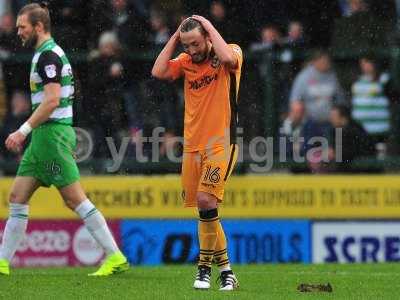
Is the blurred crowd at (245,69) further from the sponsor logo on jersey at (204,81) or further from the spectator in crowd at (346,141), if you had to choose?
the sponsor logo on jersey at (204,81)

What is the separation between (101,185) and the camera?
565 inches

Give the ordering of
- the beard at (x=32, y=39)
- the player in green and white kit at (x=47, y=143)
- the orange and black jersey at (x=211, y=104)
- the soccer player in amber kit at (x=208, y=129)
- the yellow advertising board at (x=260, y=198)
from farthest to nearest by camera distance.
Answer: the yellow advertising board at (x=260, y=198) < the beard at (x=32, y=39) < the player in green and white kit at (x=47, y=143) < the orange and black jersey at (x=211, y=104) < the soccer player in amber kit at (x=208, y=129)

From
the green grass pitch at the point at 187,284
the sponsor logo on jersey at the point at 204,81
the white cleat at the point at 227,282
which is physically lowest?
the green grass pitch at the point at 187,284

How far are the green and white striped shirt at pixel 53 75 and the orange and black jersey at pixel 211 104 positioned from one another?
147 cm

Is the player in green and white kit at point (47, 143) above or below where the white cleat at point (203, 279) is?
above

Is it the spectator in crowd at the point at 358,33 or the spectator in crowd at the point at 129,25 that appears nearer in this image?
the spectator in crowd at the point at 358,33

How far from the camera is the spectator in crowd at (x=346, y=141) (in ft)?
46.7

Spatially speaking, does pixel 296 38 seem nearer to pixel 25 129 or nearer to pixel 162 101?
pixel 162 101

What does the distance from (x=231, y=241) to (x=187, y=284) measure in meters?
5.07

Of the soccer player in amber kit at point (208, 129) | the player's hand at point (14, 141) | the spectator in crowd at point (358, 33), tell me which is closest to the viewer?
the soccer player in amber kit at point (208, 129)

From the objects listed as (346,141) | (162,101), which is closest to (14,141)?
(162,101)

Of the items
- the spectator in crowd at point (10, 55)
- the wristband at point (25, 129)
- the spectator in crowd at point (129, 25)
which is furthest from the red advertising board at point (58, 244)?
the wristband at point (25, 129)

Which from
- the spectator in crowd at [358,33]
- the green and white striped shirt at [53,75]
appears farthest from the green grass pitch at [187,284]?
the spectator in crowd at [358,33]

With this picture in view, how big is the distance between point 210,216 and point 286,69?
637 cm
